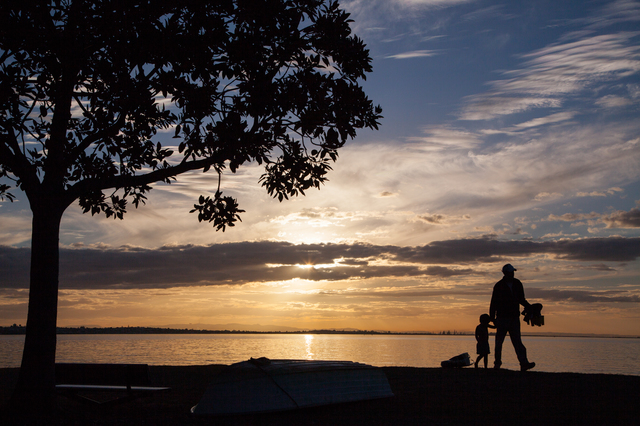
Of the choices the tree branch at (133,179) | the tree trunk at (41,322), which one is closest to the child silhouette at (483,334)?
the tree branch at (133,179)

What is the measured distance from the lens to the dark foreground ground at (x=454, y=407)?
7992 mm

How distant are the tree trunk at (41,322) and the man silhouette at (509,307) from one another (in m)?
10.9

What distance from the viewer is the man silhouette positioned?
1317cm

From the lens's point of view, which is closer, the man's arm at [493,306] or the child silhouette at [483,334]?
the man's arm at [493,306]

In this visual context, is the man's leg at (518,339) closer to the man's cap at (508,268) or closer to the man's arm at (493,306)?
the man's arm at (493,306)

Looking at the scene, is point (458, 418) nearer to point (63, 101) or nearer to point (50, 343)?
point (50, 343)

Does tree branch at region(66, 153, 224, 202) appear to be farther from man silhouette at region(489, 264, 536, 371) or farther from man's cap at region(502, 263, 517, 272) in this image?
man silhouette at region(489, 264, 536, 371)

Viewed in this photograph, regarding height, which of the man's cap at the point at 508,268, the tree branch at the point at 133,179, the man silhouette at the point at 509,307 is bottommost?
the man silhouette at the point at 509,307

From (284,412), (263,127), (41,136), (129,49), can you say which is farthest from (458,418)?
(41,136)

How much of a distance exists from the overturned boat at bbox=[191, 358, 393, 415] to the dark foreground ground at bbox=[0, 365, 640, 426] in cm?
20

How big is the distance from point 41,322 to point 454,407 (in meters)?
7.94

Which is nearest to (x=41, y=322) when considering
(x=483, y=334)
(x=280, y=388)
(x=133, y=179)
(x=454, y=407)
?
(x=133, y=179)

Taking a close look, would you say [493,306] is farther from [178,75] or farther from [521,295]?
[178,75]

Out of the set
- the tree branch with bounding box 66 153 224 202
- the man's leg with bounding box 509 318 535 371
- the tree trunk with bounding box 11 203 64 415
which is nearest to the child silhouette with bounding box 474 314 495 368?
the man's leg with bounding box 509 318 535 371
